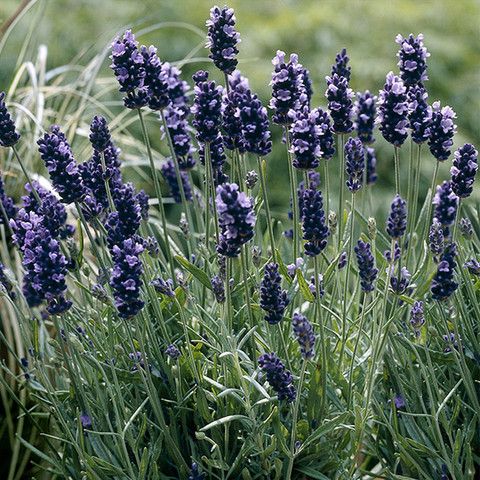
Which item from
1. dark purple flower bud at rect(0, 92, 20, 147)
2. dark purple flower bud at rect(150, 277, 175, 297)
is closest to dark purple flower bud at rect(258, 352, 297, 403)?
dark purple flower bud at rect(150, 277, 175, 297)

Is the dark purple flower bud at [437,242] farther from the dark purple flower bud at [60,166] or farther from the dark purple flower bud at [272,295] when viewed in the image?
the dark purple flower bud at [60,166]

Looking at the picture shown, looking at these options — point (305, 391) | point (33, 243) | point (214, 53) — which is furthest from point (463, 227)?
point (33, 243)

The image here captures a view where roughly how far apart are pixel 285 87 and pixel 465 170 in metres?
0.43

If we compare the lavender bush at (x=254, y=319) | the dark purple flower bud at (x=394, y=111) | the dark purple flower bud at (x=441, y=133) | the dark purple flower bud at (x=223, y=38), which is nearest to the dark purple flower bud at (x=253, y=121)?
the lavender bush at (x=254, y=319)

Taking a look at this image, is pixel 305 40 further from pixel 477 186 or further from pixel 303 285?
pixel 303 285

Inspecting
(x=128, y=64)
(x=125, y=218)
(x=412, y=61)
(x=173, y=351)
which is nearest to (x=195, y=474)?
(x=173, y=351)

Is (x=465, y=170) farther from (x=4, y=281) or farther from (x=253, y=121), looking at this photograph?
(x=4, y=281)

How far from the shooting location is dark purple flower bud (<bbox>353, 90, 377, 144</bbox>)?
2.36m

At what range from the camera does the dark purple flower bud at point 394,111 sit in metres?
2.06

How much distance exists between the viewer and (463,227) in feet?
7.52

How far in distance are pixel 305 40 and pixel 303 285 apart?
14.0 ft

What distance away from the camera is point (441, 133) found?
2.08 m

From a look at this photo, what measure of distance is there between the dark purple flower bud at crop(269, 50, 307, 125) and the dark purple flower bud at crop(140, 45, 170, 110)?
0.84 feet

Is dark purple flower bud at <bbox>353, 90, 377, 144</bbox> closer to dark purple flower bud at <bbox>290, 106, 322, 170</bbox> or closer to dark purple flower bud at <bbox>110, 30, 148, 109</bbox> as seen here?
dark purple flower bud at <bbox>290, 106, 322, 170</bbox>
